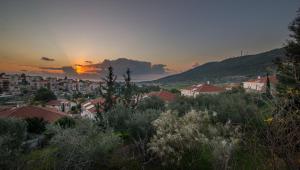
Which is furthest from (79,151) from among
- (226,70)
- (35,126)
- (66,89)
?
(66,89)

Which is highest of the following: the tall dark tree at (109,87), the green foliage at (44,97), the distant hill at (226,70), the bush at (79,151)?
the distant hill at (226,70)

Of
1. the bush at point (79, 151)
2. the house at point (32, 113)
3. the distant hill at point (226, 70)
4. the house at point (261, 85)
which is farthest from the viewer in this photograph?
the distant hill at point (226, 70)

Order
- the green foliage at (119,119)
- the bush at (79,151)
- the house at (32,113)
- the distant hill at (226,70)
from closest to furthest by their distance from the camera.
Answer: the bush at (79,151), the green foliage at (119,119), the house at (32,113), the distant hill at (226,70)

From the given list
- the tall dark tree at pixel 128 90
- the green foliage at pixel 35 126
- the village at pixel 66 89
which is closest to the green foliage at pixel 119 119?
the green foliage at pixel 35 126

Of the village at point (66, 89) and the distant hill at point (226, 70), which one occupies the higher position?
the distant hill at point (226, 70)

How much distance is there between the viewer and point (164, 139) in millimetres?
9852

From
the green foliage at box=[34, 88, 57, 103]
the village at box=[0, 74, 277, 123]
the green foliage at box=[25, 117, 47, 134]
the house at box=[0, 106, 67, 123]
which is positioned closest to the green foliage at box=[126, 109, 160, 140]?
the green foliage at box=[25, 117, 47, 134]

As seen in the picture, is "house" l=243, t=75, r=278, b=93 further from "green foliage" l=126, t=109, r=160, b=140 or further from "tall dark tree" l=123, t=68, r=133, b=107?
"tall dark tree" l=123, t=68, r=133, b=107

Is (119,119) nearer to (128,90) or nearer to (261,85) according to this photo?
(128,90)

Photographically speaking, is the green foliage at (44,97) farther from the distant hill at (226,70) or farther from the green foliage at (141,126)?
the green foliage at (141,126)

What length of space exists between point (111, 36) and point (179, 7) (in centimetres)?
795

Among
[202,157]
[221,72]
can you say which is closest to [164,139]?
[202,157]

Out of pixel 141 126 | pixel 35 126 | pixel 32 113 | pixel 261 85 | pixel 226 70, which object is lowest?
pixel 35 126

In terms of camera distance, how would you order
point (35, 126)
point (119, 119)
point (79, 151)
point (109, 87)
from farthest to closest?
point (109, 87) → point (35, 126) → point (119, 119) → point (79, 151)
